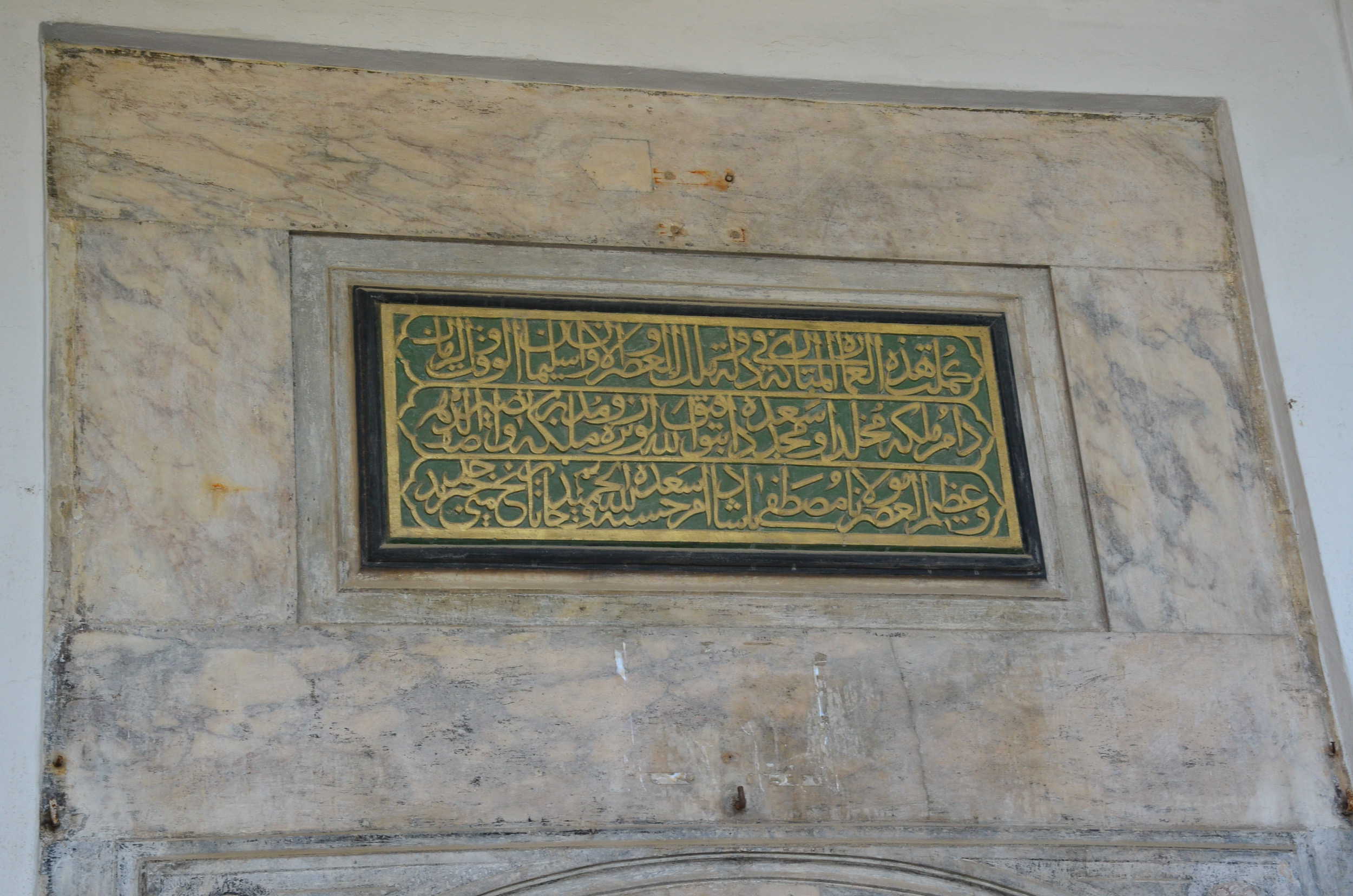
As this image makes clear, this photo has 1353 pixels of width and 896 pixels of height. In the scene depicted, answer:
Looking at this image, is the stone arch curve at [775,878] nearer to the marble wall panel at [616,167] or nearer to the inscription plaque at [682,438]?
the inscription plaque at [682,438]

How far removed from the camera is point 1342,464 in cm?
421

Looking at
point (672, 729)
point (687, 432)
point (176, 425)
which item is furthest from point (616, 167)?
point (672, 729)

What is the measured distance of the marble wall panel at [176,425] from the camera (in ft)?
11.8

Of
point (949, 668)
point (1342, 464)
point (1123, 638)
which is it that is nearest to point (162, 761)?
point (949, 668)

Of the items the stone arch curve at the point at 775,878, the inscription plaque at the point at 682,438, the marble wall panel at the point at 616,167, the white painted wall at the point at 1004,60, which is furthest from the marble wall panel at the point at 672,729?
the marble wall panel at the point at 616,167

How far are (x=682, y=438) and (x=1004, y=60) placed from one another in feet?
4.20

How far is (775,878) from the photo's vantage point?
11.9ft

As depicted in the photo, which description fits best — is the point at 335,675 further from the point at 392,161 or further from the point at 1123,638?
the point at 1123,638

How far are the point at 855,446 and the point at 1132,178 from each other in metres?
1.03

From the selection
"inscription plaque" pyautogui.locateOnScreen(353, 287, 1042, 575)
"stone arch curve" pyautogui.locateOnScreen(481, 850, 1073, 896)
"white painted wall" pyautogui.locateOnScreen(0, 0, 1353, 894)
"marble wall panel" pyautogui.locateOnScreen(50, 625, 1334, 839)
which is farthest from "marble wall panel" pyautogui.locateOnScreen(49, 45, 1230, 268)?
"stone arch curve" pyautogui.locateOnScreen(481, 850, 1073, 896)

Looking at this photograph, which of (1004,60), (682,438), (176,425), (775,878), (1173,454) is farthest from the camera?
(1004,60)

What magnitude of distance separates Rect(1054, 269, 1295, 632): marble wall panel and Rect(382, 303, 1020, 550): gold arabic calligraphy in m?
0.22

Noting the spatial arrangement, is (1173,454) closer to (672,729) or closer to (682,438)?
(682,438)

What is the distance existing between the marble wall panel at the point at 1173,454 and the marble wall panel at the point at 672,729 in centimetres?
10
